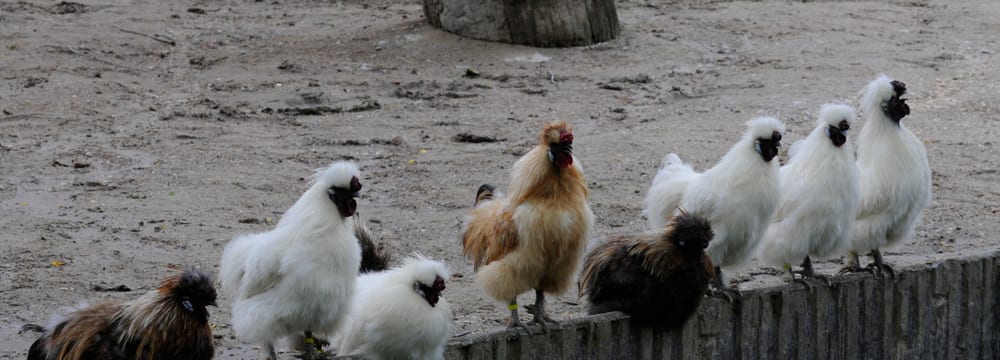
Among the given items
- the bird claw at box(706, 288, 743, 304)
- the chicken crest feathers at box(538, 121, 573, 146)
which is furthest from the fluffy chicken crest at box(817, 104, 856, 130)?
the chicken crest feathers at box(538, 121, 573, 146)

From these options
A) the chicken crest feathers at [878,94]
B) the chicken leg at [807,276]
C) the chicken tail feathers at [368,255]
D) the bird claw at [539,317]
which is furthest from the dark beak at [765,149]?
the chicken tail feathers at [368,255]

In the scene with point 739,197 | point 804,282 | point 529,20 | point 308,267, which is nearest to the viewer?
point 308,267

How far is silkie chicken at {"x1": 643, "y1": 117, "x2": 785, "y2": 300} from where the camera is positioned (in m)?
6.45

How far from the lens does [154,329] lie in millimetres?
5039

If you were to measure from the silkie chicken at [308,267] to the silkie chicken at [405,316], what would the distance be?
156mm

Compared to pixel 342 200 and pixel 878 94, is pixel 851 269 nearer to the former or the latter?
pixel 878 94

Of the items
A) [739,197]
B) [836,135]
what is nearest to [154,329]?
[739,197]

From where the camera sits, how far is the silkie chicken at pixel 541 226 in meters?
5.98

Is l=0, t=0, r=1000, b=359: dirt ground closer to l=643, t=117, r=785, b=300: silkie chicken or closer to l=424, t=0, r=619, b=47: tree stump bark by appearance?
l=424, t=0, r=619, b=47: tree stump bark

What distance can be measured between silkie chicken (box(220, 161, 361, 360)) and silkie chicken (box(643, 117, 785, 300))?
1810 mm

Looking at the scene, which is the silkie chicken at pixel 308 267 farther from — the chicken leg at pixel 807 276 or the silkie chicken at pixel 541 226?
the chicken leg at pixel 807 276

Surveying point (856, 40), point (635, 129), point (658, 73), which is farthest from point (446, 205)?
point (856, 40)

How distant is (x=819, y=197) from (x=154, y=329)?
3.30 meters

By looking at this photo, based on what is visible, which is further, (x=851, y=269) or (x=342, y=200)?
(x=851, y=269)
